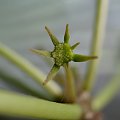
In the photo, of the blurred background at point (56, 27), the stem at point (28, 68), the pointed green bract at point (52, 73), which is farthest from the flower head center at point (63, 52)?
the blurred background at point (56, 27)

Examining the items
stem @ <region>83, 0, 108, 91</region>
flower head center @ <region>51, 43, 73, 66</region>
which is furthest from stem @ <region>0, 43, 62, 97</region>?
flower head center @ <region>51, 43, 73, 66</region>

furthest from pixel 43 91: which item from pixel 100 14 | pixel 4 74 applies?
pixel 100 14

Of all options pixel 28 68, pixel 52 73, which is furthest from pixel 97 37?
pixel 52 73

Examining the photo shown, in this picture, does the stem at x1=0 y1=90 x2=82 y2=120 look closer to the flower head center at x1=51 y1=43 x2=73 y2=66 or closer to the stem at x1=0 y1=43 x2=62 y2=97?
the flower head center at x1=51 y1=43 x2=73 y2=66

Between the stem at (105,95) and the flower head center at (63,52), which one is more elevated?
the stem at (105,95)

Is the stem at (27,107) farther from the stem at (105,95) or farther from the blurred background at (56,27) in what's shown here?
the blurred background at (56,27)

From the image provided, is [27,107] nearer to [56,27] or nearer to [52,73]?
[52,73]

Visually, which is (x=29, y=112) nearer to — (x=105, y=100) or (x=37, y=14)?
(x=105, y=100)
